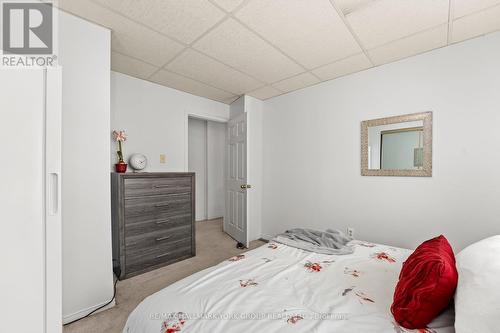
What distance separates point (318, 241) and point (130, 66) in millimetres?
2805

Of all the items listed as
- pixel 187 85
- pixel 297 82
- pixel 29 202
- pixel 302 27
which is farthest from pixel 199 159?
pixel 29 202

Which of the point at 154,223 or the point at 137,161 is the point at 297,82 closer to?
the point at 137,161

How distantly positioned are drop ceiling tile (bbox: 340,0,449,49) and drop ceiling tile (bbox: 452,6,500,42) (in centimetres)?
16

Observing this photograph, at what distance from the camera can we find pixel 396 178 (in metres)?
2.30

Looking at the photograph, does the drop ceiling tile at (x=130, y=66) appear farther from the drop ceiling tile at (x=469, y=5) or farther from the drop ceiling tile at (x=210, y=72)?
the drop ceiling tile at (x=469, y=5)

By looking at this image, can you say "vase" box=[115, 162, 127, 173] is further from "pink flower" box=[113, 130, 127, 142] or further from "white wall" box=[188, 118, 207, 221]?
"white wall" box=[188, 118, 207, 221]

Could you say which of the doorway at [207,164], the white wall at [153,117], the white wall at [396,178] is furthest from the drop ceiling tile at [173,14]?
the doorway at [207,164]

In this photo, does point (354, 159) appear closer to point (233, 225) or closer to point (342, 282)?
point (342, 282)

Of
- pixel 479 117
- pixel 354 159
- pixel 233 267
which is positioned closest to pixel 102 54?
pixel 233 267

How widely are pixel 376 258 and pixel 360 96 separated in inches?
75.1

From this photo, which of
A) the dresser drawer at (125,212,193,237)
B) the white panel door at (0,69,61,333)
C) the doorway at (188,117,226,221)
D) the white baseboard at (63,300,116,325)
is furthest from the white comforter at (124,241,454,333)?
the doorway at (188,117,226,221)

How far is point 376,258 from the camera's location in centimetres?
149

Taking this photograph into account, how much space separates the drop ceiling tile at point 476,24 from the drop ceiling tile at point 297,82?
4.40 feet

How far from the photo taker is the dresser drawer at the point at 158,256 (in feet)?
7.52
